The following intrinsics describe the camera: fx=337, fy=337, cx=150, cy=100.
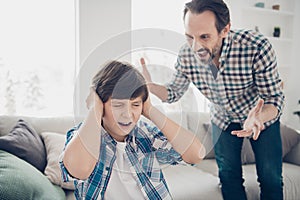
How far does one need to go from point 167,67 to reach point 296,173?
4.90 feet

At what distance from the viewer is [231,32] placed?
1.30 metres

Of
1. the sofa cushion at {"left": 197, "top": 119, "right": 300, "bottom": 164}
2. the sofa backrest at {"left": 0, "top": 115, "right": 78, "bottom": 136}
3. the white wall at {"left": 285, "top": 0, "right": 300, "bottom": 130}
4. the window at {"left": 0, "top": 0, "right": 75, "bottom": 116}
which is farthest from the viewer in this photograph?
the white wall at {"left": 285, "top": 0, "right": 300, "bottom": 130}

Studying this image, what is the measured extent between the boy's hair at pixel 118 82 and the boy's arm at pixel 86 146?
3cm

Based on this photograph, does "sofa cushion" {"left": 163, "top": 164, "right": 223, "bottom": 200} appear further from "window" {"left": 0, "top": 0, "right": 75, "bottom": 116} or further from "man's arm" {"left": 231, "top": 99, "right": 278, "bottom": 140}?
"window" {"left": 0, "top": 0, "right": 75, "bottom": 116}

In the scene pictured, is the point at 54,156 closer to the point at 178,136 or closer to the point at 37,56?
the point at 178,136

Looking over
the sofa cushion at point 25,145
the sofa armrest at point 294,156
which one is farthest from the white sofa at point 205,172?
the sofa cushion at point 25,145

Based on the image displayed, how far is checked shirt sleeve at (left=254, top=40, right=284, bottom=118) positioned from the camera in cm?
122

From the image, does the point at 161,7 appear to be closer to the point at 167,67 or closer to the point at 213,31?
the point at 213,31

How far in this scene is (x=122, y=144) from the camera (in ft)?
3.12

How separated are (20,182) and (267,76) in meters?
0.92

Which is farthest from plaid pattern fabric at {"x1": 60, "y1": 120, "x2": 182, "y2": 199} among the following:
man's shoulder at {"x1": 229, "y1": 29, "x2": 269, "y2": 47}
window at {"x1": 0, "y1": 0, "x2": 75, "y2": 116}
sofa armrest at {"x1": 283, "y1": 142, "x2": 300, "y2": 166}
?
sofa armrest at {"x1": 283, "y1": 142, "x2": 300, "y2": 166}

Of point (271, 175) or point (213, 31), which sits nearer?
point (213, 31)

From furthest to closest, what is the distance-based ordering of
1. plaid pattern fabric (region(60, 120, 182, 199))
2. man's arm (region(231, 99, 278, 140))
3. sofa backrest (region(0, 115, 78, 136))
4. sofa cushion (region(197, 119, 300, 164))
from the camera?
sofa cushion (region(197, 119, 300, 164)) → sofa backrest (region(0, 115, 78, 136)) → man's arm (region(231, 99, 278, 140)) → plaid pattern fabric (region(60, 120, 182, 199))

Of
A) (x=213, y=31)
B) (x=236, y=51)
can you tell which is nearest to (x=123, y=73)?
(x=213, y=31)
